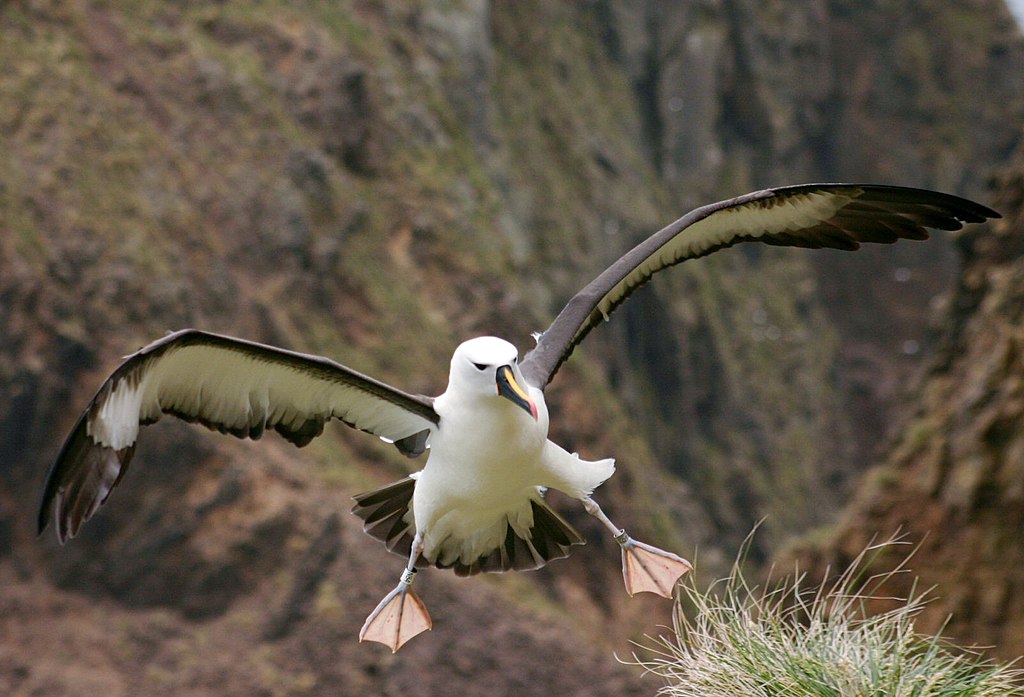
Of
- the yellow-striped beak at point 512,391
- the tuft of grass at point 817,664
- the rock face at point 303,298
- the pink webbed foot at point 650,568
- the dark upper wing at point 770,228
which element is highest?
the dark upper wing at point 770,228

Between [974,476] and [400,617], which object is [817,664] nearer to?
[400,617]

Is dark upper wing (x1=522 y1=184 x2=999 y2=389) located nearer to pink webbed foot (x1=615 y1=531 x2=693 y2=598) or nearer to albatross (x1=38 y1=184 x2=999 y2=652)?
albatross (x1=38 y1=184 x2=999 y2=652)

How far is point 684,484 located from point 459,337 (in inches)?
465

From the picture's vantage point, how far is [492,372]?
A: 6.36 meters

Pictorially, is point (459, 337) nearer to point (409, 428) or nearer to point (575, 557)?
point (575, 557)

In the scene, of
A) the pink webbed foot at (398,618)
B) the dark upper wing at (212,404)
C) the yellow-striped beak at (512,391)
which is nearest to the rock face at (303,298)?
the pink webbed foot at (398,618)

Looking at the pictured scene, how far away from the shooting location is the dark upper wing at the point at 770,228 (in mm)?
7477

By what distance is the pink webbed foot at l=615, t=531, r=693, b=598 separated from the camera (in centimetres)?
757

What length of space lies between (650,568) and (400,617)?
4.86ft

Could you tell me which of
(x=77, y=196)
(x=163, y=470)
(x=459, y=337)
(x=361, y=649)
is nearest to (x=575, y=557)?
(x=459, y=337)

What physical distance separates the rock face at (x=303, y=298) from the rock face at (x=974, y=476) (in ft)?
9.75

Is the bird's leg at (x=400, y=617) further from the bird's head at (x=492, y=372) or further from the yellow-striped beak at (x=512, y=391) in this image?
the yellow-striped beak at (x=512, y=391)

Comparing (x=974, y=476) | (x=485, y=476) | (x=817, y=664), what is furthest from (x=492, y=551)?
(x=974, y=476)

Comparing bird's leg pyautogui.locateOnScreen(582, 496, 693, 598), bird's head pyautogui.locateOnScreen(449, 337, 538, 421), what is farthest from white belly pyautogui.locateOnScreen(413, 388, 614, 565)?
bird's leg pyautogui.locateOnScreen(582, 496, 693, 598)
